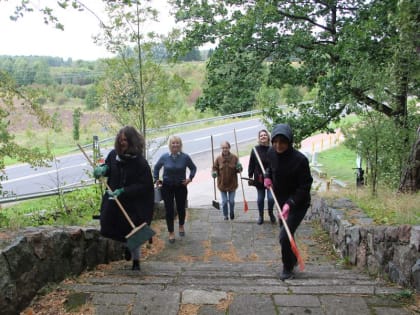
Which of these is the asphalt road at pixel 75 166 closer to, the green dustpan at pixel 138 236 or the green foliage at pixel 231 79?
the green foliage at pixel 231 79

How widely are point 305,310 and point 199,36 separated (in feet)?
24.9

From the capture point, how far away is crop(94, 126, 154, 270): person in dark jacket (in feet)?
13.9

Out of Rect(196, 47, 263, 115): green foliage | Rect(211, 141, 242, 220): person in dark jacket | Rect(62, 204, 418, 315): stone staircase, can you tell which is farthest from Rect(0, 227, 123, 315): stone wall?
Rect(196, 47, 263, 115): green foliage

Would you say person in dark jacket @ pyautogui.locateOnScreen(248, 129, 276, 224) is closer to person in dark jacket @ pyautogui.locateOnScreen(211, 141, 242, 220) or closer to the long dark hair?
person in dark jacket @ pyautogui.locateOnScreen(211, 141, 242, 220)

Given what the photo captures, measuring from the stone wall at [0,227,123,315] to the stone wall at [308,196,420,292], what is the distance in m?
2.83

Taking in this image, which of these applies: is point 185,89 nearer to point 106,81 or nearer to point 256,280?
point 106,81

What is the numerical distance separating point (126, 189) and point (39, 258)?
3.64 feet

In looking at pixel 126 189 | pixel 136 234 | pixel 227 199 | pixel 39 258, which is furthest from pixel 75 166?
pixel 39 258

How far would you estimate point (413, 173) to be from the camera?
6777mm

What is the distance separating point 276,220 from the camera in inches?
301

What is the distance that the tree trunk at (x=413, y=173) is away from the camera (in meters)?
6.66

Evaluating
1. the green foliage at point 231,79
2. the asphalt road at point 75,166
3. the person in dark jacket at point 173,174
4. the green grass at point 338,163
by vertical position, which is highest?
the green foliage at point 231,79

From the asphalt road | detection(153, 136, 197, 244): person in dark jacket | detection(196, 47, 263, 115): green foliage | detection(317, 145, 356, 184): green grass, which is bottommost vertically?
detection(317, 145, 356, 184): green grass

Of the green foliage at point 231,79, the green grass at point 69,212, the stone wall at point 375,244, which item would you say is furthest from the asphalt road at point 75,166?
the stone wall at point 375,244
